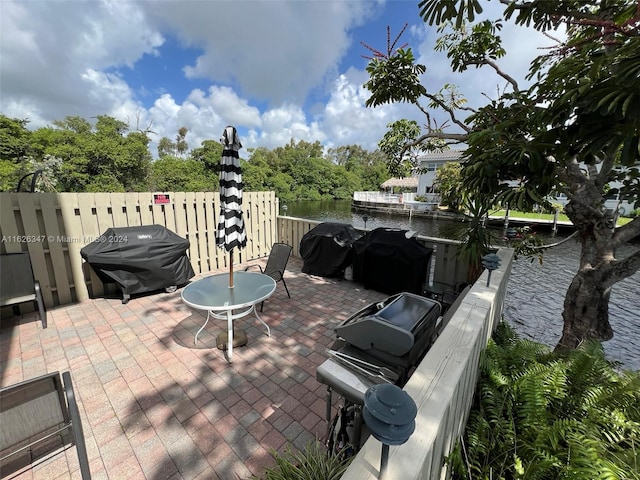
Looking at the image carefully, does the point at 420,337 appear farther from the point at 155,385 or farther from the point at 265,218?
the point at 265,218

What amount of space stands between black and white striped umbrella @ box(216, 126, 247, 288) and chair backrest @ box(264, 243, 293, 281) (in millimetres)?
1154

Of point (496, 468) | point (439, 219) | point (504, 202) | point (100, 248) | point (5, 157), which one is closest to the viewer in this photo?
point (496, 468)

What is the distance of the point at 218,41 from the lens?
30.9ft

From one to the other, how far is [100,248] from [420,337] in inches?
171

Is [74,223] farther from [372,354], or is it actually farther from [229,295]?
[372,354]

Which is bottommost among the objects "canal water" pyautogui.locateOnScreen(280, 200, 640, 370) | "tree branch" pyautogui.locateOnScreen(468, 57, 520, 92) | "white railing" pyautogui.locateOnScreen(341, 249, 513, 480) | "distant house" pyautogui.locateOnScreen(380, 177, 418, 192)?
"canal water" pyautogui.locateOnScreen(280, 200, 640, 370)

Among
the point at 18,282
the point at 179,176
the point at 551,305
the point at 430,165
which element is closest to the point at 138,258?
the point at 18,282

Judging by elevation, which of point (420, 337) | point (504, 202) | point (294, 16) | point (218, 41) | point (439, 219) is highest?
point (218, 41)

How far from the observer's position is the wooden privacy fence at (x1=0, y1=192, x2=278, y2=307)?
11.2 feet

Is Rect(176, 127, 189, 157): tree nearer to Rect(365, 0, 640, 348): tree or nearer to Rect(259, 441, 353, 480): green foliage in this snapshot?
Rect(365, 0, 640, 348): tree

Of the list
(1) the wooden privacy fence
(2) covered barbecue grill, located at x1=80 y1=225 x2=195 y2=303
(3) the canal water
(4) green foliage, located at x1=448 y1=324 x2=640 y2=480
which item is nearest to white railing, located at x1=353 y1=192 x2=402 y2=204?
(3) the canal water

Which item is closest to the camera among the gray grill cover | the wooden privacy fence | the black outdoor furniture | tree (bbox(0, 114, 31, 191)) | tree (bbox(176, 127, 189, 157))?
the wooden privacy fence

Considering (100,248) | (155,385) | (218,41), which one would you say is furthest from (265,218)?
(218,41)

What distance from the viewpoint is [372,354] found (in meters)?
1.73
